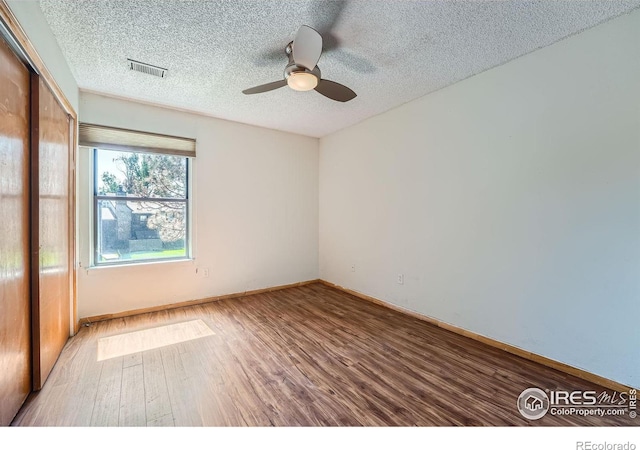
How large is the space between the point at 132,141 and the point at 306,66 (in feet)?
8.04

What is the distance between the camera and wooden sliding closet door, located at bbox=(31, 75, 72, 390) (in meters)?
1.72

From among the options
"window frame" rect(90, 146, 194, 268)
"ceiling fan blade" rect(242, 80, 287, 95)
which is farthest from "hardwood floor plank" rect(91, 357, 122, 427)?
"ceiling fan blade" rect(242, 80, 287, 95)

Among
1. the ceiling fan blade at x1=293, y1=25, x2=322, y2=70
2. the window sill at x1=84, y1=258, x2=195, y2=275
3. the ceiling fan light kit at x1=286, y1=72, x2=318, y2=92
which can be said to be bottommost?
the window sill at x1=84, y1=258, x2=195, y2=275

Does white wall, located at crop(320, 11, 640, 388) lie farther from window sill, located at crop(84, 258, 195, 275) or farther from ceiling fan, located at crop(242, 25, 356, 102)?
window sill, located at crop(84, 258, 195, 275)

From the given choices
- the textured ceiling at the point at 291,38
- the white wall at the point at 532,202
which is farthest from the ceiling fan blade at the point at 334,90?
the white wall at the point at 532,202

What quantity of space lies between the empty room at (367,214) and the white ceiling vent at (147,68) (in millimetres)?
34

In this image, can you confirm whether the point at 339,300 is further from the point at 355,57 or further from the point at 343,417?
the point at 355,57

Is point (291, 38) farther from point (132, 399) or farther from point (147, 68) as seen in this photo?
point (132, 399)

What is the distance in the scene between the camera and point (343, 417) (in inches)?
61.1

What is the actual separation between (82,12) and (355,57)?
6.37 feet

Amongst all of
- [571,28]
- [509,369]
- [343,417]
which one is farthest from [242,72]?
[509,369]

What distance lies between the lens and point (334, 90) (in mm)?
2254

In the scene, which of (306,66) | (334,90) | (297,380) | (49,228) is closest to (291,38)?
(306,66)

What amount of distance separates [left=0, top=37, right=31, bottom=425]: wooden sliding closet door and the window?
153 centimetres
